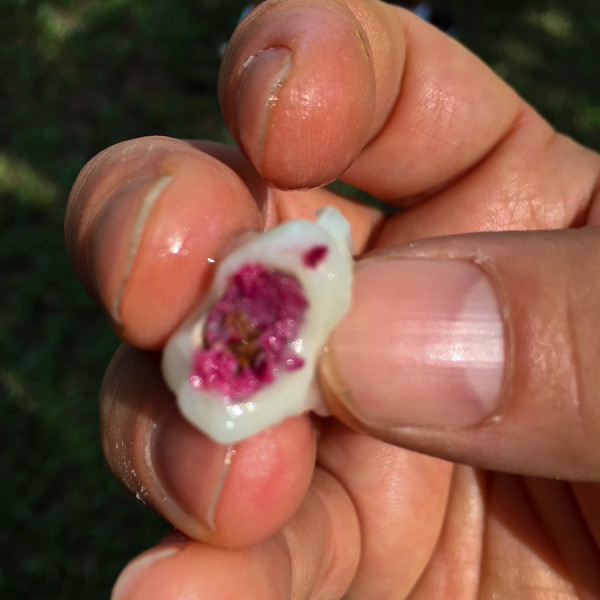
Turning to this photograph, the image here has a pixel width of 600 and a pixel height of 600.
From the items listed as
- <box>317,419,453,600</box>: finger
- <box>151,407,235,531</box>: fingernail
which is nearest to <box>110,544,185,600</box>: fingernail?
<box>151,407,235,531</box>: fingernail

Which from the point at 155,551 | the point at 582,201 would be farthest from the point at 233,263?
the point at 582,201

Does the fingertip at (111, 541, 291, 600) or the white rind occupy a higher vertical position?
the white rind

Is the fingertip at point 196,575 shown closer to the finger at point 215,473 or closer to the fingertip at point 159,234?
the finger at point 215,473

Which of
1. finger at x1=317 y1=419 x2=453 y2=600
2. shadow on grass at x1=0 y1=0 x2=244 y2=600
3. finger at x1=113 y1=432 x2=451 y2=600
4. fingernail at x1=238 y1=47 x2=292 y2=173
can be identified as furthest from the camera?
shadow on grass at x1=0 y1=0 x2=244 y2=600

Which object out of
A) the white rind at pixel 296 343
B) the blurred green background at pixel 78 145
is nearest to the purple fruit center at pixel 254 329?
the white rind at pixel 296 343

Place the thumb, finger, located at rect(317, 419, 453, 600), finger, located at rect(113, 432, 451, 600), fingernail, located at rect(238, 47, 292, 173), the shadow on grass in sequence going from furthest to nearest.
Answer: the shadow on grass < finger, located at rect(317, 419, 453, 600) < finger, located at rect(113, 432, 451, 600) < fingernail, located at rect(238, 47, 292, 173) < the thumb

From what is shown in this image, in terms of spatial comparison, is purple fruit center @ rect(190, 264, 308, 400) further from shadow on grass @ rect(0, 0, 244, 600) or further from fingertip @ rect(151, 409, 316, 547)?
shadow on grass @ rect(0, 0, 244, 600)

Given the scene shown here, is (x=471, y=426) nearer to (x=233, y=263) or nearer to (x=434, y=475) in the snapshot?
(x=233, y=263)

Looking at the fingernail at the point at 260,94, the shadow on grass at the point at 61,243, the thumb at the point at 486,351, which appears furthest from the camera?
the shadow on grass at the point at 61,243

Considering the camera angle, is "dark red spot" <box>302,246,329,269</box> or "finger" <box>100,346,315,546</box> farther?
"finger" <box>100,346,315,546</box>
